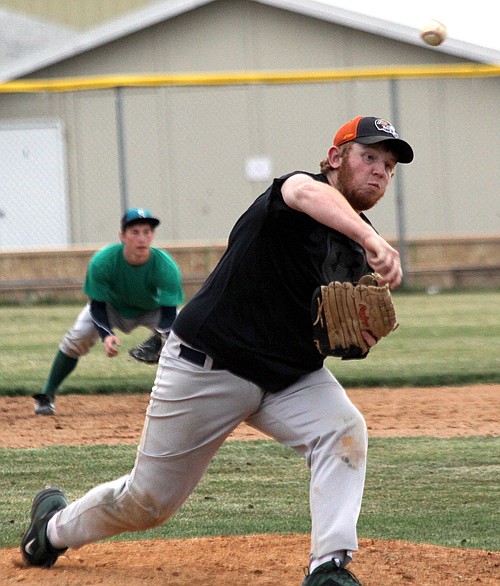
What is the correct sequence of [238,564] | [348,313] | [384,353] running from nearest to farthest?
[348,313] < [238,564] < [384,353]

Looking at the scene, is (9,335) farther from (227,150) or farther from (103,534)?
(103,534)

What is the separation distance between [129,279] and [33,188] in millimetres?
9859

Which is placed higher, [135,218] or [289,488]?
[135,218]

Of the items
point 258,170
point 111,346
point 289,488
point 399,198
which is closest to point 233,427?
point 289,488

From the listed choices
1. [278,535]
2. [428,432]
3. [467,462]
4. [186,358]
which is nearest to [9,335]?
[428,432]

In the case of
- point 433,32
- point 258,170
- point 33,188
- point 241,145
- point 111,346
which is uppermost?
point 433,32

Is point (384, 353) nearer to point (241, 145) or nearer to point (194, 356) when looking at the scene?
point (194, 356)

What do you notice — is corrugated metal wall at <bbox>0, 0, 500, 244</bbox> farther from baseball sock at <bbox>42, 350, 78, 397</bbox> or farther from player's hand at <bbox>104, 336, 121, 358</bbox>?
player's hand at <bbox>104, 336, 121, 358</bbox>

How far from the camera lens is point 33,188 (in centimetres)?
1717

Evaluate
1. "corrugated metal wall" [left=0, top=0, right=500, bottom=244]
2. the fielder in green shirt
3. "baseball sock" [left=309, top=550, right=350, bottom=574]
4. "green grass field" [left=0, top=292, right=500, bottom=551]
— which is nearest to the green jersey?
the fielder in green shirt

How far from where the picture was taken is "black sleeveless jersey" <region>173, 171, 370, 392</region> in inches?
145

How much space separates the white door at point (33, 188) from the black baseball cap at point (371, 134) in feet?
44.2

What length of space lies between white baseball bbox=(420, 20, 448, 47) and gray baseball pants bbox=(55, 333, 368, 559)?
26.9 feet

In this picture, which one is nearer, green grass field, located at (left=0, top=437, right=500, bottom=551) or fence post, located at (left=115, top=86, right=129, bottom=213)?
green grass field, located at (left=0, top=437, right=500, bottom=551)
